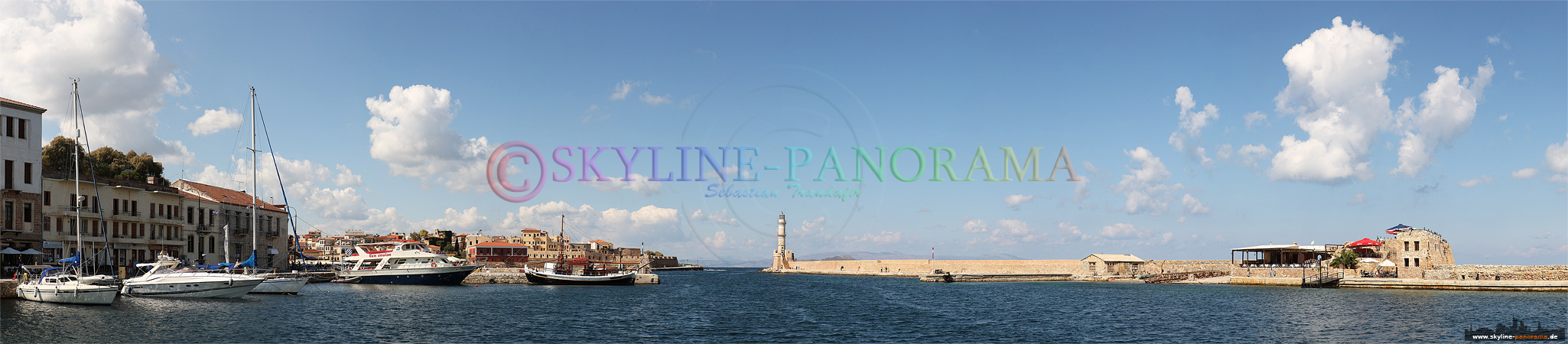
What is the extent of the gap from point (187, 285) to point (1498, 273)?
3196 inches

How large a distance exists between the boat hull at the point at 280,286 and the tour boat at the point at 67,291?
10637mm

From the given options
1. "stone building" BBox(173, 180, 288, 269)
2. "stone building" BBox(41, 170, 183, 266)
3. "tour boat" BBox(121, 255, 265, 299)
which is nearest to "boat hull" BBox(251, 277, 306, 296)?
"tour boat" BBox(121, 255, 265, 299)

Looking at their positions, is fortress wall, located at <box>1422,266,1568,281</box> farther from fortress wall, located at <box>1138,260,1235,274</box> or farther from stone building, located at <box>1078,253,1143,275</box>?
stone building, located at <box>1078,253,1143,275</box>

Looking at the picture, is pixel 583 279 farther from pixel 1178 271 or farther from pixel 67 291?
pixel 1178 271

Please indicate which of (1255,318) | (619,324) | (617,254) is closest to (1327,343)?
(1255,318)

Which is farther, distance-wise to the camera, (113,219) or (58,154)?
(58,154)

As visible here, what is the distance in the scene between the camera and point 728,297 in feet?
188

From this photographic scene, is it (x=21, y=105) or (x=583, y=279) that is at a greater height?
(x=21, y=105)

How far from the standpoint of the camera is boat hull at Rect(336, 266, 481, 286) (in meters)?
65.4

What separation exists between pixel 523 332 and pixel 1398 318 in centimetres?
3463

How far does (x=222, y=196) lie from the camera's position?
69.5 m

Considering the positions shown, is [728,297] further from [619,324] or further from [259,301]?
[259,301]

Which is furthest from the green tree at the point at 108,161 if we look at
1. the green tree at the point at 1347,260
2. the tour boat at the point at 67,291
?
the green tree at the point at 1347,260

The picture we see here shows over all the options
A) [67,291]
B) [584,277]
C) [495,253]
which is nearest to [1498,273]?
[584,277]
